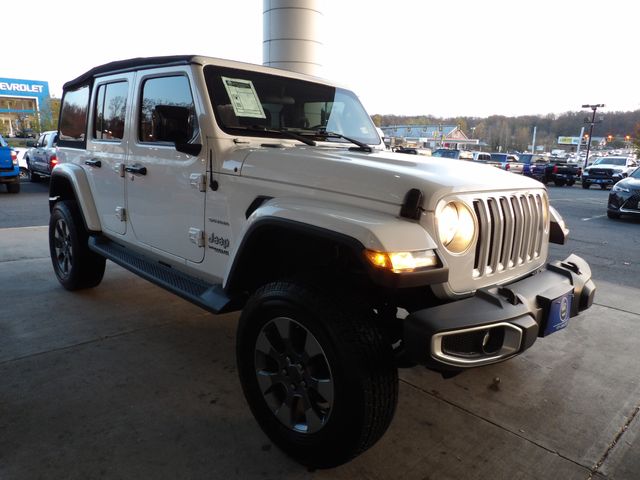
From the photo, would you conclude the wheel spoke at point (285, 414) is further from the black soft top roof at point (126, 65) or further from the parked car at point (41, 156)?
the parked car at point (41, 156)

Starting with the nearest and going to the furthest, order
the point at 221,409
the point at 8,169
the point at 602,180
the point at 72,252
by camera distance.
→ the point at 221,409 < the point at 72,252 < the point at 8,169 < the point at 602,180

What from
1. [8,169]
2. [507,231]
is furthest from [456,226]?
[8,169]

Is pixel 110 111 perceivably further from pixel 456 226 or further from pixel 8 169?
pixel 8 169

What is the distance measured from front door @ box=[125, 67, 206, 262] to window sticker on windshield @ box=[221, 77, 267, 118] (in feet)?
0.84

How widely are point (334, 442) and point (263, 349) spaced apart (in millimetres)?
561

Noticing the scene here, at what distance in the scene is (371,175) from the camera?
217 centimetres

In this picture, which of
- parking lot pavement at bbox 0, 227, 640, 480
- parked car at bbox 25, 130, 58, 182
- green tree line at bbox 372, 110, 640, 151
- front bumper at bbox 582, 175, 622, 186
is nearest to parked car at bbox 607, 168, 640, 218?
parking lot pavement at bbox 0, 227, 640, 480

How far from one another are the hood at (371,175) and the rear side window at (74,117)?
98.9 inches

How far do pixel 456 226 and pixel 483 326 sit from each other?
18.9 inches

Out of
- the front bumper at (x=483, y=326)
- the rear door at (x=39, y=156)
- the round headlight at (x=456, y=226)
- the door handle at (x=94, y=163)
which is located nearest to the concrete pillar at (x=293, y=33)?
the door handle at (x=94, y=163)

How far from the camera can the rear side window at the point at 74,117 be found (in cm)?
434

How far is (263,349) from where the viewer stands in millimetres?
2352

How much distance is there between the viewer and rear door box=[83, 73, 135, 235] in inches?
144

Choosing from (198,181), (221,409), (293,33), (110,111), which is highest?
(293,33)
